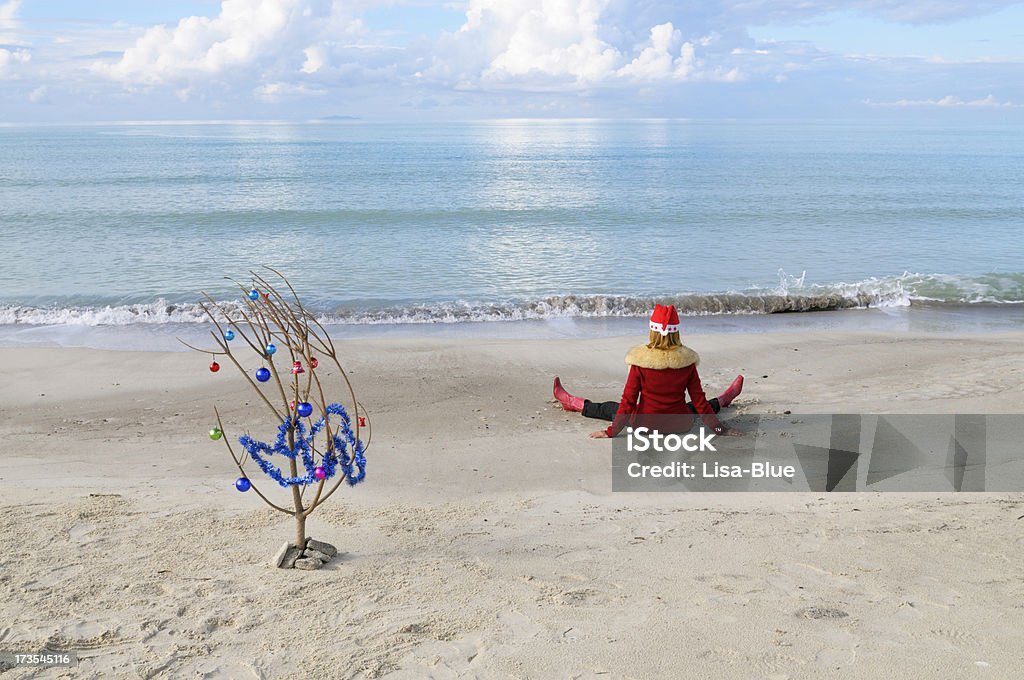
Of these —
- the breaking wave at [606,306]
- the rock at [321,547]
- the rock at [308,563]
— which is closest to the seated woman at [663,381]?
the rock at [321,547]

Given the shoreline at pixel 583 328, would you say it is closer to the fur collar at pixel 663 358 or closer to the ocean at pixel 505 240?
the ocean at pixel 505 240

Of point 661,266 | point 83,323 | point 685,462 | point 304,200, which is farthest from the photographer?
point 304,200

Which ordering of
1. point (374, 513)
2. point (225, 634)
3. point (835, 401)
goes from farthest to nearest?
point (835, 401), point (374, 513), point (225, 634)

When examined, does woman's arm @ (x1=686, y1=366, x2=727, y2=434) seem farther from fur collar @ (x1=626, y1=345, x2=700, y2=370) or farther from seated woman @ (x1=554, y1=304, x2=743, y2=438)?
fur collar @ (x1=626, y1=345, x2=700, y2=370)

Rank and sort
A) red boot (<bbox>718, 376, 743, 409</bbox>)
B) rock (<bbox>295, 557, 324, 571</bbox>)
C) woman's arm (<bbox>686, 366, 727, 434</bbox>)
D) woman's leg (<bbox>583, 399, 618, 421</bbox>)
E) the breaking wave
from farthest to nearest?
the breaking wave → red boot (<bbox>718, 376, 743, 409</bbox>) → woman's leg (<bbox>583, 399, 618, 421</bbox>) → woman's arm (<bbox>686, 366, 727, 434</bbox>) → rock (<bbox>295, 557, 324, 571</bbox>)

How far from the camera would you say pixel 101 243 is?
21.7 meters

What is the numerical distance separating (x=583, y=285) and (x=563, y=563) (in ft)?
40.5

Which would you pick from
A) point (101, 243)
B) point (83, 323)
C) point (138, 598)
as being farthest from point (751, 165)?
point (138, 598)

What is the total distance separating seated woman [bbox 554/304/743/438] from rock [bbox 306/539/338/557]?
2968mm

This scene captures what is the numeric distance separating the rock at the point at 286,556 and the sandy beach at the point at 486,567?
0.05m

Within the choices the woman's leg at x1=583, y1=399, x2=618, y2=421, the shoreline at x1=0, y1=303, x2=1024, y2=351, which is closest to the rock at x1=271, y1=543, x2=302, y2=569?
the woman's leg at x1=583, y1=399, x2=618, y2=421

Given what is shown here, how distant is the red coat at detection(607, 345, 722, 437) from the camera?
6.77 m

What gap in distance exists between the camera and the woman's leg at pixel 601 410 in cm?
773

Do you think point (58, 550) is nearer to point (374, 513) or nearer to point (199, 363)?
point (374, 513)
